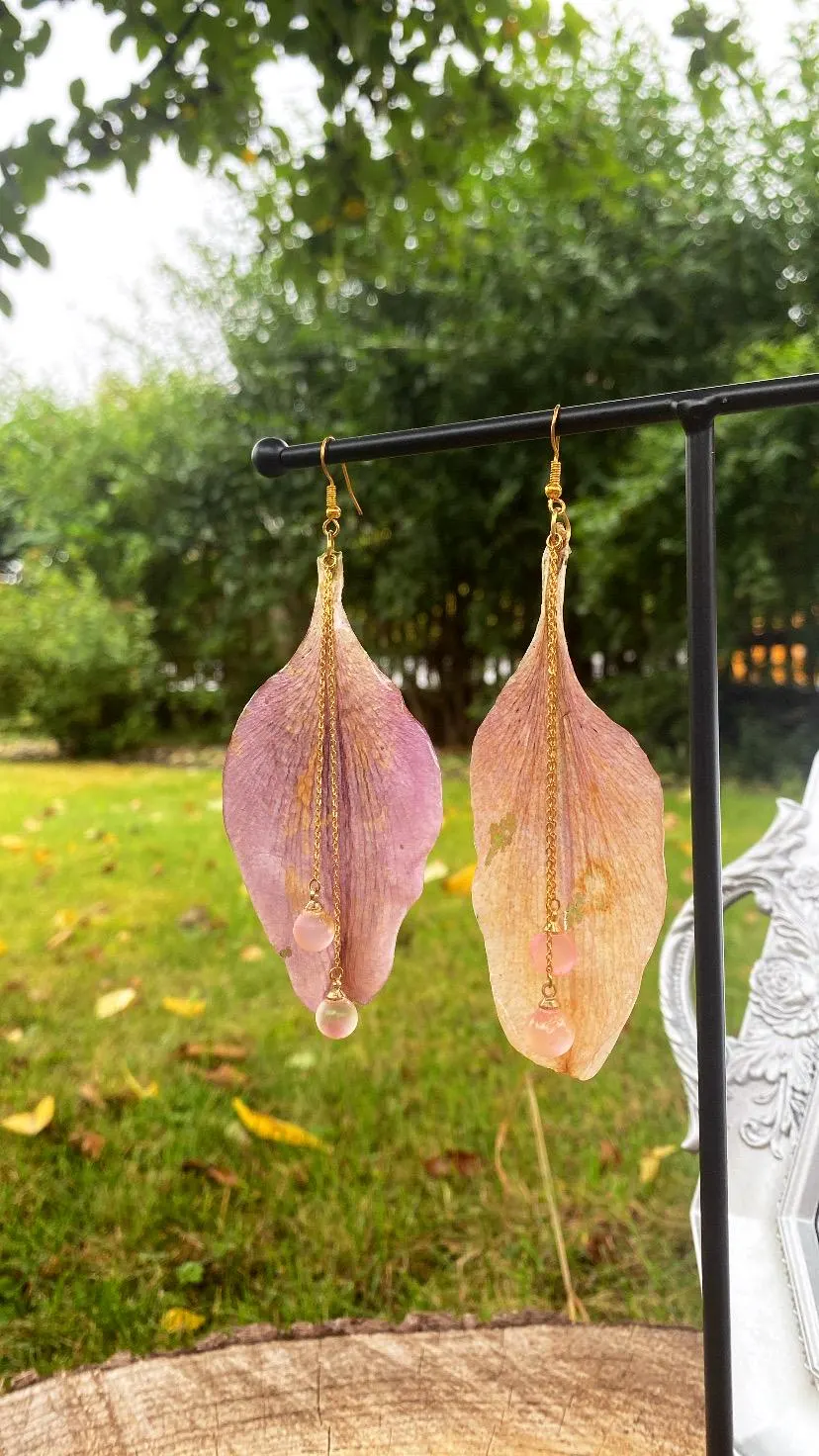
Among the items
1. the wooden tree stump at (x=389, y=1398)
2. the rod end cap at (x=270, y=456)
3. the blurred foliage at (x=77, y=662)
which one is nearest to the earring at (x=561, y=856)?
the rod end cap at (x=270, y=456)

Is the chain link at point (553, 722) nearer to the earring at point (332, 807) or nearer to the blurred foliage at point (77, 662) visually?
the earring at point (332, 807)

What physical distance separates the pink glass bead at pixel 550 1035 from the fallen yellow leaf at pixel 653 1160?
1153 millimetres

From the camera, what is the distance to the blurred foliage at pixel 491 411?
7.92 ft

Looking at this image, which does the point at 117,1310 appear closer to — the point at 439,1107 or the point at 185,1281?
the point at 185,1281

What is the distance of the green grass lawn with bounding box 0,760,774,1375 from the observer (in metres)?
1.33

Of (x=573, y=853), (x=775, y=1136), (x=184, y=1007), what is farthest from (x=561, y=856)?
(x=184, y=1007)

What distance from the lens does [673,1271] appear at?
4.57 feet

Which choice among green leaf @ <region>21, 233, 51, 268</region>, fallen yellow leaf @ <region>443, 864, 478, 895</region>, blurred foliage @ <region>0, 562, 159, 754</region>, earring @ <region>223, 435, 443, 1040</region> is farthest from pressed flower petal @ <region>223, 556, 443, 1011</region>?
blurred foliage @ <region>0, 562, 159, 754</region>

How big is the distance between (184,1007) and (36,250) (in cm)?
137

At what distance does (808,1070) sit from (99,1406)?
62cm

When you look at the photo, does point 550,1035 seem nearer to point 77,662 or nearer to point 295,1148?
point 295,1148

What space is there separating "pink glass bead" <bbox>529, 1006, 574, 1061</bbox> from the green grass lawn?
0.95 metres

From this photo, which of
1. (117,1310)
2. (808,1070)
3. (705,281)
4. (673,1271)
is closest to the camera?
(808,1070)

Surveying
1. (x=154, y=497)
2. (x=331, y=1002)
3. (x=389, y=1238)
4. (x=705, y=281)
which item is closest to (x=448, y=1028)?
(x=389, y=1238)
